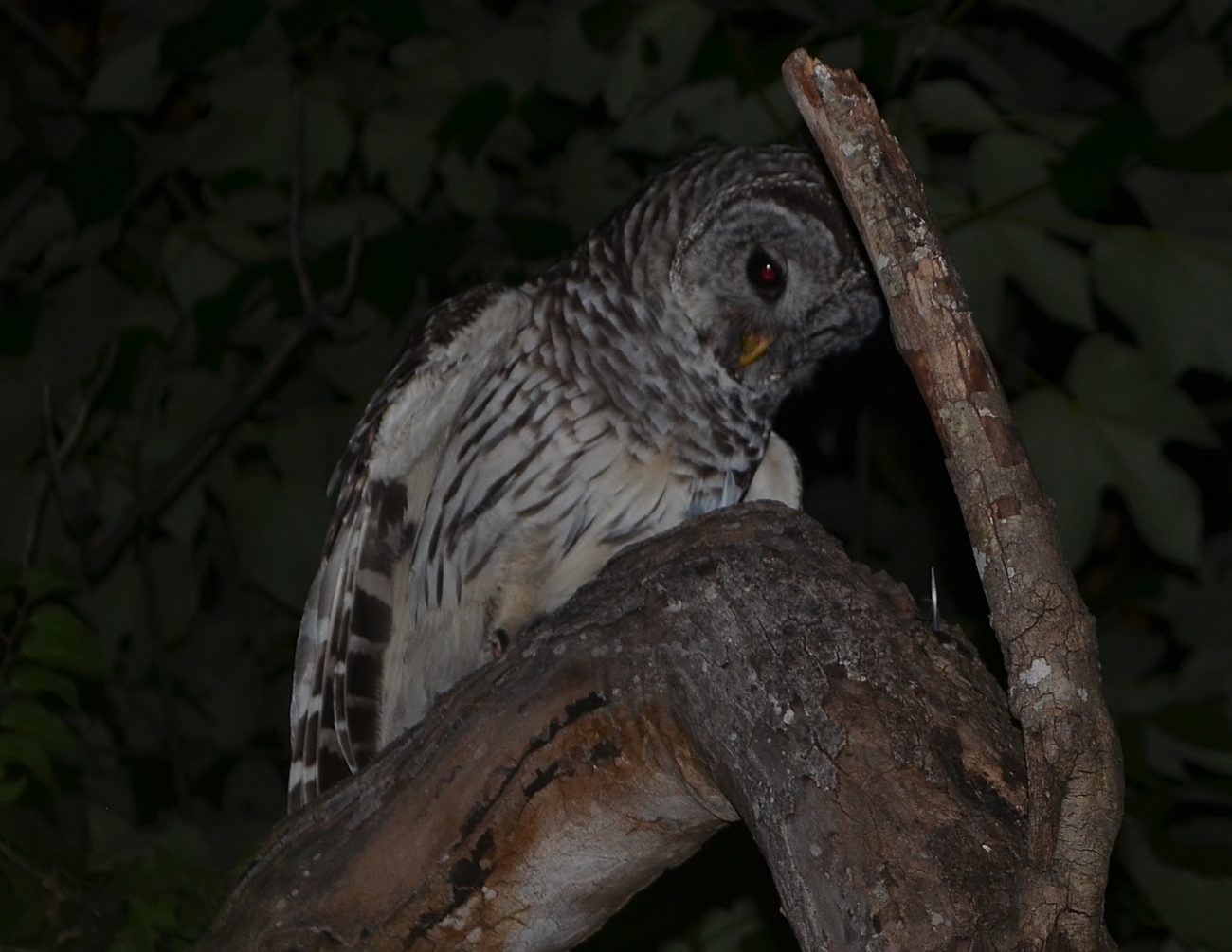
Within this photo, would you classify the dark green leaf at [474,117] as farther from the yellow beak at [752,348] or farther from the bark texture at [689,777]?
the bark texture at [689,777]

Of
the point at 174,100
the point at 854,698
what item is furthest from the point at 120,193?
the point at 854,698

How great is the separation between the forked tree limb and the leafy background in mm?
1260

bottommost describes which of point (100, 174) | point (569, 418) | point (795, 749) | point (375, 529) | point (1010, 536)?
point (375, 529)

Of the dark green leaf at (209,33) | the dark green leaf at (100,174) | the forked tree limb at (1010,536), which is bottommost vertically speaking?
the dark green leaf at (100,174)

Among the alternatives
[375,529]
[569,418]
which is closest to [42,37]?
[375,529]

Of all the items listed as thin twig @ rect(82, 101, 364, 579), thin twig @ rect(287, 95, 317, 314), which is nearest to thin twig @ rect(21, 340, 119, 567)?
thin twig @ rect(82, 101, 364, 579)

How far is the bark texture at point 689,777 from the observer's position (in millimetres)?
1295

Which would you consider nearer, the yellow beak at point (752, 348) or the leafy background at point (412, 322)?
the yellow beak at point (752, 348)

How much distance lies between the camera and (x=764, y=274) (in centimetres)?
215

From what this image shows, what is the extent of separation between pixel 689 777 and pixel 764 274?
0.83m

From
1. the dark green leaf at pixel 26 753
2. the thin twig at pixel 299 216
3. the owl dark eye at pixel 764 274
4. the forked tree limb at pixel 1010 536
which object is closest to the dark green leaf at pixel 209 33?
the thin twig at pixel 299 216

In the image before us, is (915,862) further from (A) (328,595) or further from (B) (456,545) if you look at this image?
(A) (328,595)

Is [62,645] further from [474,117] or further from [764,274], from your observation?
[474,117]

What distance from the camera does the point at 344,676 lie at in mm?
2311
